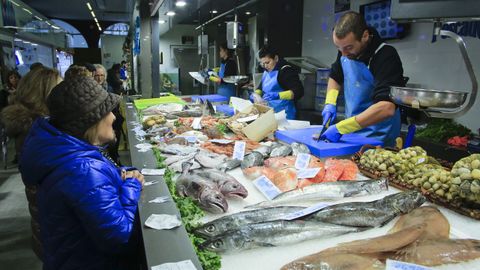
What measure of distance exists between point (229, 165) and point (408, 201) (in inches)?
45.9

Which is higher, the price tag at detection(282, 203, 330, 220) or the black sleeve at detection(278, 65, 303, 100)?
the black sleeve at detection(278, 65, 303, 100)

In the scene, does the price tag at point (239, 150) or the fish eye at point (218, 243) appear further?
the price tag at point (239, 150)

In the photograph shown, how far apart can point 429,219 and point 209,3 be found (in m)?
8.17

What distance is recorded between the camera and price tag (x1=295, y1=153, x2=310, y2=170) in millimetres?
2385

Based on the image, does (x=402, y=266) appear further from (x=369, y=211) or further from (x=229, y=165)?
(x=229, y=165)

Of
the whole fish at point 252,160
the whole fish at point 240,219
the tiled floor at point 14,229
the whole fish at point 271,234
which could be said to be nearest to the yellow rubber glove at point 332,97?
the whole fish at point 252,160

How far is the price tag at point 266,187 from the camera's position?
1983mm

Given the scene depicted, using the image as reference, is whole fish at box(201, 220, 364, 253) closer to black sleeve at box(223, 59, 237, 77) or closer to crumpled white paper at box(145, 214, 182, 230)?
crumpled white paper at box(145, 214, 182, 230)

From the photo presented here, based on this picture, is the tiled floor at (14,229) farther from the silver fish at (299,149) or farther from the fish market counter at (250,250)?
the silver fish at (299,149)

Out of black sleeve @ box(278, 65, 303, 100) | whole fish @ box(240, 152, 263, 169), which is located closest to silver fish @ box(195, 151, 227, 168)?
whole fish @ box(240, 152, 263, 169)

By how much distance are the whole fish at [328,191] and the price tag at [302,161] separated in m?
0.38

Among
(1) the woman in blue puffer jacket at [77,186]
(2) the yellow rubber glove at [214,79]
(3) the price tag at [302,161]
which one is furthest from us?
(2) the yellow rubber glove at [214,79]

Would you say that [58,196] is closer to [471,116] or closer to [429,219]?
[429,219]

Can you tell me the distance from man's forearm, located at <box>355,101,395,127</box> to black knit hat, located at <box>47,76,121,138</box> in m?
2.05
